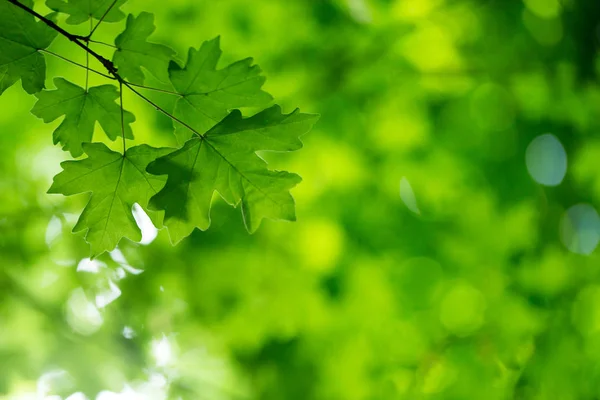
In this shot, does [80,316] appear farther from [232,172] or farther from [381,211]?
[232,172]

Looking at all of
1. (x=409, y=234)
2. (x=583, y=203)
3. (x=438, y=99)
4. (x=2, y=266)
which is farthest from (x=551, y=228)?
(x=2, y=266)

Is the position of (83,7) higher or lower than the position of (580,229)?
higher

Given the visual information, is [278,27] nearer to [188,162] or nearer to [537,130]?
[537,130]

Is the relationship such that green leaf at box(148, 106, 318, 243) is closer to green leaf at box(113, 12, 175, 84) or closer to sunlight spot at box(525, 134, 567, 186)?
green leaf at box(113, 12, 175, 84)

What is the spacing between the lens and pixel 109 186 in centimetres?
119

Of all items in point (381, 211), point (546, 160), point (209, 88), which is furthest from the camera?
point (546, 160)

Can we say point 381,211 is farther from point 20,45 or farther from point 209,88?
point 20,45

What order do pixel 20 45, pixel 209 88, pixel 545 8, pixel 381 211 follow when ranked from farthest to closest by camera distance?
pixel 545 8 < pixel 381 211 < pixel 209 88 < pixel 20 45

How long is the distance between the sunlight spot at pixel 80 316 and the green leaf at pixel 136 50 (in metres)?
4.04

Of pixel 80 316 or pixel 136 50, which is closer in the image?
pixel 136 50

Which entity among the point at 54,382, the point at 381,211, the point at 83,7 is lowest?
the point at 54,382

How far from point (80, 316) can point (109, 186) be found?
A: 13.9 feet

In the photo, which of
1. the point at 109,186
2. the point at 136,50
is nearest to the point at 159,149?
the point at 109,186

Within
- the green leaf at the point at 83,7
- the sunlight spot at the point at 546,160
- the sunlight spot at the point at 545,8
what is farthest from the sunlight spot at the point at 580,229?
the green leaf at the point at 83,7
